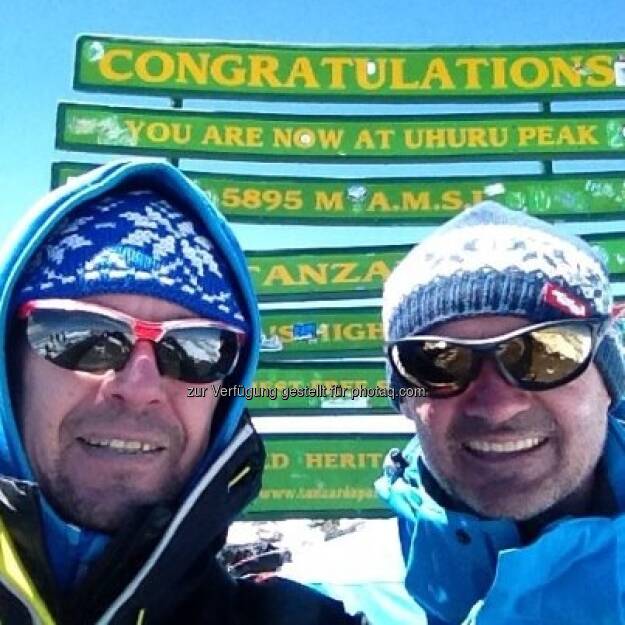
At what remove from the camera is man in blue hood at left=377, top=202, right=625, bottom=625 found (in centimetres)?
160

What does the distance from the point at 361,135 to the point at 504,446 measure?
5404 millimetres

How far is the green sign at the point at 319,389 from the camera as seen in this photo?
6.39 meters

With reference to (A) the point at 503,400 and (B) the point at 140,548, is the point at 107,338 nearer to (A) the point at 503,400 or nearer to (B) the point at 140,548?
(B) the point at 140,548

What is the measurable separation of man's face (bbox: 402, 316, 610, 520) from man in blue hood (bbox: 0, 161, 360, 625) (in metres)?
0.38

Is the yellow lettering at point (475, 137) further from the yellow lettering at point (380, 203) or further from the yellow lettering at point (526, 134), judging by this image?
the yellow lettering at point (380, 203)

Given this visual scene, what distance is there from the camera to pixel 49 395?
1.54 m

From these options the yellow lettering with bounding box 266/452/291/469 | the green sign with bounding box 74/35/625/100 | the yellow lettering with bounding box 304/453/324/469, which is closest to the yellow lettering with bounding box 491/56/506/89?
the green sign with bounding box 74/35/625/100

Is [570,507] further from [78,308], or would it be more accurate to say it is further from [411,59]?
[411,59]

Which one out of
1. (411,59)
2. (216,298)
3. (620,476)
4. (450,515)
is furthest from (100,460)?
(411,59)

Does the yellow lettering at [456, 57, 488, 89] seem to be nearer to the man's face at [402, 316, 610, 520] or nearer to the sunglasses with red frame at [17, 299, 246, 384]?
the man's face at [402, 316, 610, 520]

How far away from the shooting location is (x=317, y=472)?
21.2 ft

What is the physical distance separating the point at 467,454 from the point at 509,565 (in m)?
0.27

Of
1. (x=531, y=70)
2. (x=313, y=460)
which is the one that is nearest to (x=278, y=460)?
(x=313, y=460)

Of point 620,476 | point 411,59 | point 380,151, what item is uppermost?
point 411,59
